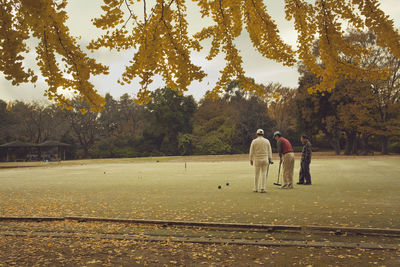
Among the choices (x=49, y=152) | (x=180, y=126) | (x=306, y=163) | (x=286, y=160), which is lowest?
(x=306, y=163)

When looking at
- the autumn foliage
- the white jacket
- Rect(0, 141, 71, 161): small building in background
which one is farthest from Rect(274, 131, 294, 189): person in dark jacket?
Rect(0, 141, 71, 161): small building in background

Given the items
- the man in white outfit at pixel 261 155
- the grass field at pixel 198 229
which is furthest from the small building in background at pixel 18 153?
the man in white outfit at pixel 261 155

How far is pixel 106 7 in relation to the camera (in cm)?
485

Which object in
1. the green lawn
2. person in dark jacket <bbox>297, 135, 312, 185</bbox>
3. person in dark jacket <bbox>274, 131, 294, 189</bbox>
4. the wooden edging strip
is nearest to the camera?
the wooden edging strip

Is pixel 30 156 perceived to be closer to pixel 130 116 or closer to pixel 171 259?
pixel 130 116

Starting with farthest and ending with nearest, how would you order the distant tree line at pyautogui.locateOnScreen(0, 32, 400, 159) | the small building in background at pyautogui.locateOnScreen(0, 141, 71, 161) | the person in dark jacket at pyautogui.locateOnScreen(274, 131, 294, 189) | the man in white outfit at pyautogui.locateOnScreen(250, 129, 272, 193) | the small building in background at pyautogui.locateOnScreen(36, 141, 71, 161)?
the distant tree line at pyautogui.locateOnScreen(0, 32, 400, 159)
the small building in background at pyautogui.locateOnScreen(0, 141, 71, 161)
the small building in background at pyautogui.locateOnScreen(36, 141, 71, 161)
the person in dark jacket at pyautogui.locateOnScreen(274, 131, 294, 189)
the man in white outfit at pyautogui.locateOnScreen(250, 129, 272, 193)

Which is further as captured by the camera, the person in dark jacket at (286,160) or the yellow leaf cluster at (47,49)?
the person in dark jacket at (286,160)

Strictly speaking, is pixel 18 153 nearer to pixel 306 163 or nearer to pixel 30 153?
pixel 30 153

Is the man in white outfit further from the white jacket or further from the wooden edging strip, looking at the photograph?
the wooden edging strip

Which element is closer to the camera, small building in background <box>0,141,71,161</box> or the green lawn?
the green lawn

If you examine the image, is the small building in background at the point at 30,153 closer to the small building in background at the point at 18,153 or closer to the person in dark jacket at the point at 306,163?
the small building in background at the point at 18,153

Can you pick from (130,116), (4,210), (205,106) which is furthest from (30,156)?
(4,210)

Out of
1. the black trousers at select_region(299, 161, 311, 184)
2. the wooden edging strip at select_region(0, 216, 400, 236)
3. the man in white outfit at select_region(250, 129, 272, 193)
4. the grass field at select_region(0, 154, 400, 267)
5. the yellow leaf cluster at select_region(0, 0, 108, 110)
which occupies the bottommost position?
the grass field at select_region(0, 154, 400, 267)

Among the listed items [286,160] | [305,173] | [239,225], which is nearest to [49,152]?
[305,173]
